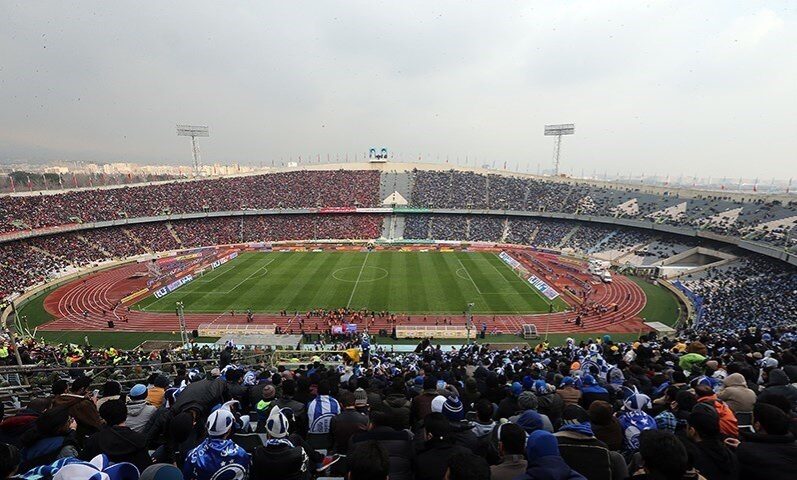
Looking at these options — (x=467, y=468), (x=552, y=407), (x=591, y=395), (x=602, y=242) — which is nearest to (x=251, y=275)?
(x=591, y=395)

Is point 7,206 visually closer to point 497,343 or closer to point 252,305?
point 252,305

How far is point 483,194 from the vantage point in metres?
75.2

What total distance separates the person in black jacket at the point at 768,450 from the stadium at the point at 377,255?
25.2 m

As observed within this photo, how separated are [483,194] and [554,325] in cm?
4671

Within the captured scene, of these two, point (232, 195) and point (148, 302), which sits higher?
point (232, 195)

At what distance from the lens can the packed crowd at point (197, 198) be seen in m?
51.5

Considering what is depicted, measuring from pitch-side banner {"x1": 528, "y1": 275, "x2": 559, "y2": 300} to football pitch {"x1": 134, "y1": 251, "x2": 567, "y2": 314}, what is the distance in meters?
0.58

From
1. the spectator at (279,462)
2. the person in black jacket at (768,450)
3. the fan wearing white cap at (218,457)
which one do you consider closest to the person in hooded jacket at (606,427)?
the person in black jacket at (768,450)

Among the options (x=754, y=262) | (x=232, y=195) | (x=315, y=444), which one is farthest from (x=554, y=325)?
(x=232, y=195)

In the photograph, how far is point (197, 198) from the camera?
6688 cm

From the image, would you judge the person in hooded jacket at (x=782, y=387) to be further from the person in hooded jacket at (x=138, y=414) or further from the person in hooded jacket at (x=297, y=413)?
the person in hooded jacket at (x=138, y=414)

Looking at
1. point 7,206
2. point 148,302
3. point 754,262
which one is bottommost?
point 148,302

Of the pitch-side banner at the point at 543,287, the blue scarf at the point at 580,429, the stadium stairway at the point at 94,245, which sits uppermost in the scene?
the blue scarf at the point at 580,429

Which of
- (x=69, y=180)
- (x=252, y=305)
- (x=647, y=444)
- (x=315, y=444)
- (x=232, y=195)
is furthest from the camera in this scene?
(x=232, y=195)
